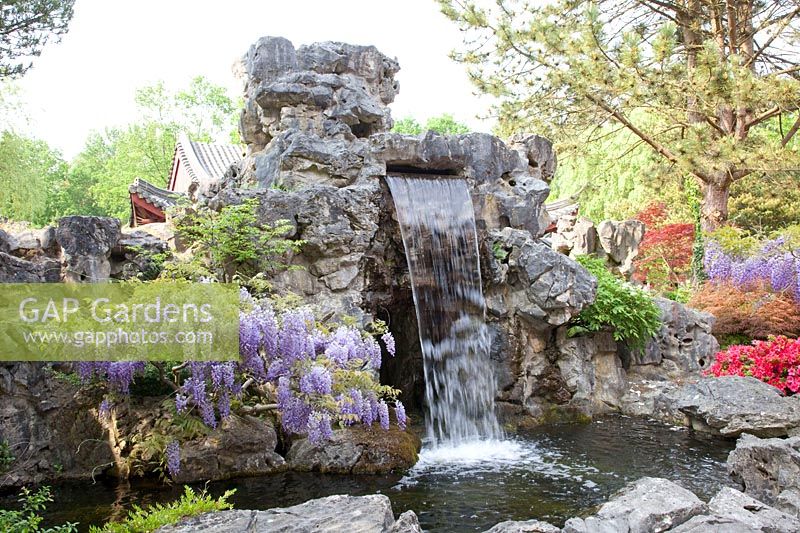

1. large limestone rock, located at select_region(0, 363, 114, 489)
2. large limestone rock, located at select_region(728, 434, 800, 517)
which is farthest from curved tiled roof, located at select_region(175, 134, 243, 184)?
large limestone rock, located at select_region(728, 434, 800, 517)

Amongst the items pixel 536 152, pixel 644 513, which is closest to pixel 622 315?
pixel 536 152

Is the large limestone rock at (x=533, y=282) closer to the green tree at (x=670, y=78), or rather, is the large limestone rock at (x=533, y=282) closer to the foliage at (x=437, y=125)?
the green tree at (x=670, y=78)

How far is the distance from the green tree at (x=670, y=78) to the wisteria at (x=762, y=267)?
1.60 meters

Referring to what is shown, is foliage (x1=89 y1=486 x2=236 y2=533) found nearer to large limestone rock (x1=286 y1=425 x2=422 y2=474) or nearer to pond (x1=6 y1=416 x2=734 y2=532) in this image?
pond (x1=6 y1=416 x2=734 y2=532)

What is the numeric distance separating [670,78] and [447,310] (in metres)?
6.70

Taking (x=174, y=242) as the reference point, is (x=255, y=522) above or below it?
below

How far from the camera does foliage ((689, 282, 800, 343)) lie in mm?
11617

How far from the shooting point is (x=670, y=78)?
1234cm

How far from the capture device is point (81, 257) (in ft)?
26.2

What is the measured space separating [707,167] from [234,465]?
1030cm

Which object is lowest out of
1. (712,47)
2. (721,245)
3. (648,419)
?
(648,419)

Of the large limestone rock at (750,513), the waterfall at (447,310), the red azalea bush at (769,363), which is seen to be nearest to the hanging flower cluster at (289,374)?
the waterfall at (447,310)

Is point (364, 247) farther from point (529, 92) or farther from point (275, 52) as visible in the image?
point (529, 92)

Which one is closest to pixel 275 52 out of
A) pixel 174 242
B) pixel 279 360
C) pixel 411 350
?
pixel 174 242
